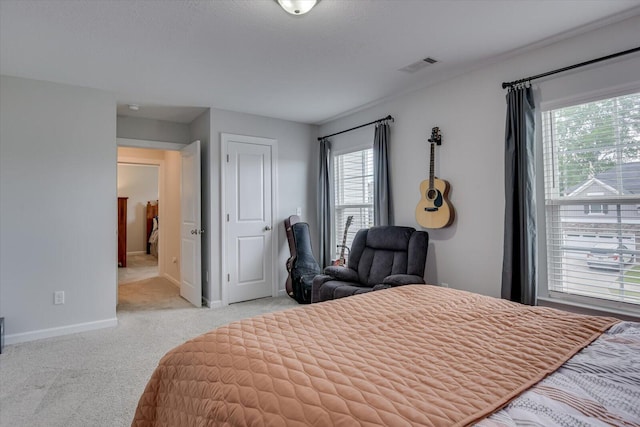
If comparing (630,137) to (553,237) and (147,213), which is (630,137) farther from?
(147,213)

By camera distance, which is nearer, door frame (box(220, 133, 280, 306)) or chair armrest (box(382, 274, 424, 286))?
chair armrest (box(382, 274, 424, 286))

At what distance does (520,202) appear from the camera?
265 cm

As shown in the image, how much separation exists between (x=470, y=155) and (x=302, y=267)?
2.39m

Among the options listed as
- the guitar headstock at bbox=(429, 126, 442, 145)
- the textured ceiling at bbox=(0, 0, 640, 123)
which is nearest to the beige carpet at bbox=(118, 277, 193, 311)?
the textured ceiling at bbox=(0, 0, 640, 123)

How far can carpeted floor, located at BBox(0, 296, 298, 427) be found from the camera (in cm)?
200

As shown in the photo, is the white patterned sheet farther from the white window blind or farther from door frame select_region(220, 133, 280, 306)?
door frame select_region(220, 133, 280, 306)

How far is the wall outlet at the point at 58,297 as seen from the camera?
10.9 feet

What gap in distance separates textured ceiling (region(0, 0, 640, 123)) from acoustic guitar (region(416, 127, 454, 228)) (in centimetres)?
75

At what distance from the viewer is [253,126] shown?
15.0 feet

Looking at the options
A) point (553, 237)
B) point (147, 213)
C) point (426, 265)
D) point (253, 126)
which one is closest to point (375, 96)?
point (253, 126)

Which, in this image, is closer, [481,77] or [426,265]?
[481,77]

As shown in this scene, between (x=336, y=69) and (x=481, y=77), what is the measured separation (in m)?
1.31

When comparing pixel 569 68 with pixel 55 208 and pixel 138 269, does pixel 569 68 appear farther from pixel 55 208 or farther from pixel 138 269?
pixel 138 269

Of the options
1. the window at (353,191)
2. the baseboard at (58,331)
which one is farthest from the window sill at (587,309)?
the baseboard at (58,331)
